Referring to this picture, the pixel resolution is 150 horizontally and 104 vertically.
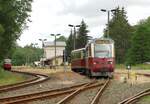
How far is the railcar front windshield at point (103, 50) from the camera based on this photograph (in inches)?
1678

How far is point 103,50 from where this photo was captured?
140ft

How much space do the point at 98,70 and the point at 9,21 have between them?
12.9m

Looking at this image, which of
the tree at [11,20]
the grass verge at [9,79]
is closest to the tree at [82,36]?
the tree at [11,20]

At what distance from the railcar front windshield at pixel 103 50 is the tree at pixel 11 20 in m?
8.64

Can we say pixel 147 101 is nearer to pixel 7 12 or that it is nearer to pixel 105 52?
pixel 105 52

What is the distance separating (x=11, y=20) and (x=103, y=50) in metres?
12.5

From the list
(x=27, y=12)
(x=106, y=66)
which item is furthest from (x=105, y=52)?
(x=27, y=12)

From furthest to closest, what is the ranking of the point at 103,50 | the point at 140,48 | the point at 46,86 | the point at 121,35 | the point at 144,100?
the point at 121,35, the point at 140,48, the point at 103,50, the point at 46,86, the point at 144,100

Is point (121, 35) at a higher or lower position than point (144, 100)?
higher

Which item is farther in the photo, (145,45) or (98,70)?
(145,45)

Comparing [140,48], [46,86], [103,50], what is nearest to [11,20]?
[103,50]

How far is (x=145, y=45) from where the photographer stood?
4786 inches

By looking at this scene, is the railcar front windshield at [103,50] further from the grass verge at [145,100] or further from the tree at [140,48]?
the tree at [140,48]

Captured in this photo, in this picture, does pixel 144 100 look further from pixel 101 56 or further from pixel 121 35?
pixel 121 35
